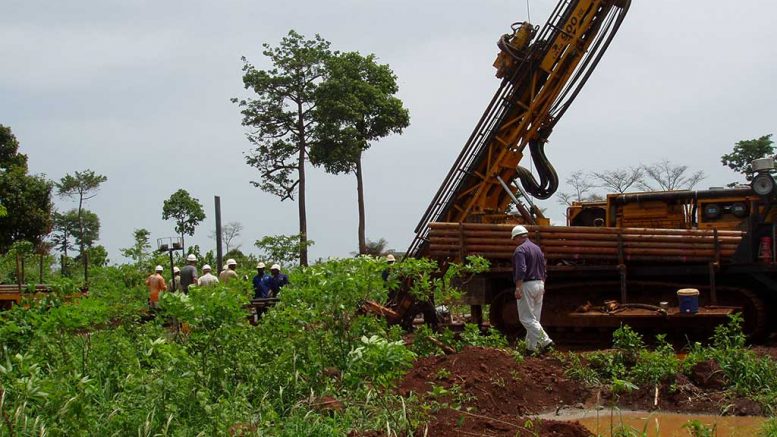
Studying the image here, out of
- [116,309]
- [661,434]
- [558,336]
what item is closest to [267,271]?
[558,336]

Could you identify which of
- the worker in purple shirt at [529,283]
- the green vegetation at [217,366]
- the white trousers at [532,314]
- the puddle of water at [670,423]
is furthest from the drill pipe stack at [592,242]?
the green vegetation at [217,366]

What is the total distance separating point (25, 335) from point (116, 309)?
1.73m

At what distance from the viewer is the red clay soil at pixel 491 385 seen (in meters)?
7.66

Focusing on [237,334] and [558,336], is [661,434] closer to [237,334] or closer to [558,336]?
[237,334]

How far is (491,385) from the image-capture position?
8.36m

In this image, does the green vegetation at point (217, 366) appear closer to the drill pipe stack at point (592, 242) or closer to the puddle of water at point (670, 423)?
the puddle of water at point (670, 423)

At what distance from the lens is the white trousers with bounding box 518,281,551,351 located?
10.8 meters

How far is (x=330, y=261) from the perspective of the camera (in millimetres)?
7148

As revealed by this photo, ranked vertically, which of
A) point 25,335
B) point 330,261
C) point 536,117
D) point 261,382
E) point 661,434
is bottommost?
point 661,434

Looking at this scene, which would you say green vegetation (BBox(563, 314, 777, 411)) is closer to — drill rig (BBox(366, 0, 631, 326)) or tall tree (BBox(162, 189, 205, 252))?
drill rig (BBox(366, 0, 631, 326))

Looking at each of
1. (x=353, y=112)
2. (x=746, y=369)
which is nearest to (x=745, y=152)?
(x=353, y=112)

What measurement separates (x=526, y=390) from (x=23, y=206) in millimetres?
32973

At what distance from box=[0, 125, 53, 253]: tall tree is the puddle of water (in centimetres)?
3278

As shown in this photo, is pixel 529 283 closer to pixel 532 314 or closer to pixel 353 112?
pixel 532 314
